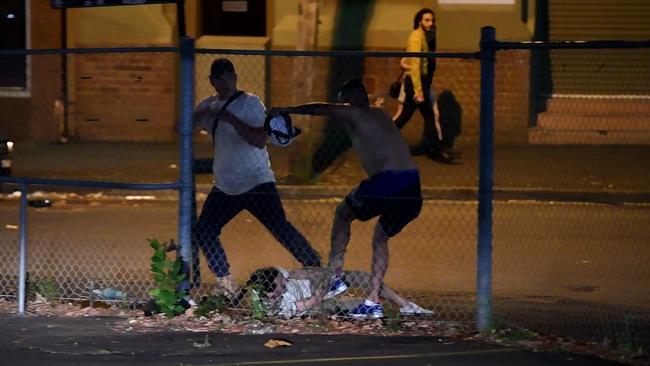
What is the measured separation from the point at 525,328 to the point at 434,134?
7946mm

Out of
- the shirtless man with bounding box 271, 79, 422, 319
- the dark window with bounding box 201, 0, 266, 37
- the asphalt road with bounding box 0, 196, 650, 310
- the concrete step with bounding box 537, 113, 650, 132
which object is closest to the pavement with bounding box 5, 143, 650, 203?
the asphalt road with bounding box 0, 196, 650, 310

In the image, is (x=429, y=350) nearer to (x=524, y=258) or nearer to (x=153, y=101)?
(x=524, y=258)

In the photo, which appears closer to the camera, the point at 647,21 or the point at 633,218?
the point at 633,218

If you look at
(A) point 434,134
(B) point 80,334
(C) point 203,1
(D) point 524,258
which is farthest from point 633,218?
(C) point 203,1

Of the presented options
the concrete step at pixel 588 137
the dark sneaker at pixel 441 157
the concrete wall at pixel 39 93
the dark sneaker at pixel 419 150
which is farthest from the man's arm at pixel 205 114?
the dark sneaker at pixel 419 150

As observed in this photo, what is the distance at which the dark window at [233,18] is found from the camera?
60.3 feet

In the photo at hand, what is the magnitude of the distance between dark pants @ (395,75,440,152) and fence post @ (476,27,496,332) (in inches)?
295

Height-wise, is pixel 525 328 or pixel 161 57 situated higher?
pixel 161 57

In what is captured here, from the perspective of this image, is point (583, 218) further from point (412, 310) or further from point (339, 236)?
point (339, 236)

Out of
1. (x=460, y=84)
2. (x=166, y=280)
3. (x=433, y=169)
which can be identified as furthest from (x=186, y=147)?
(x=460, y=84)

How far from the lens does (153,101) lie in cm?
1741

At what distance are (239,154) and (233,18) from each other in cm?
1060

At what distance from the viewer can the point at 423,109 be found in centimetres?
1517

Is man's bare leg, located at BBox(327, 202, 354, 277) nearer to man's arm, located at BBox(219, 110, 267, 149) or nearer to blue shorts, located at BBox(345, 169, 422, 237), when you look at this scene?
blue shorts, located at BBox(345, 169, 422, 237)
